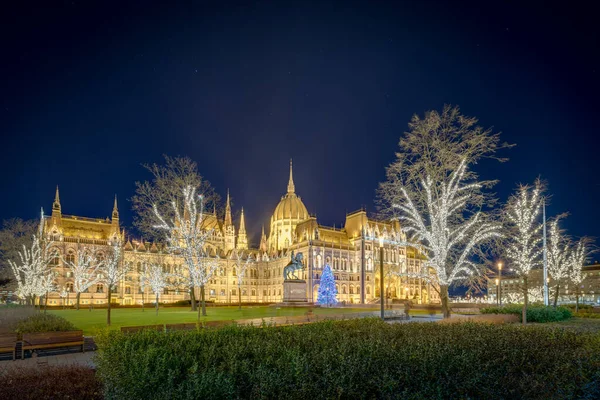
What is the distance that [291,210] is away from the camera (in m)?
134

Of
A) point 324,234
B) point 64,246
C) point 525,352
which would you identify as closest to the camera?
point 525,352

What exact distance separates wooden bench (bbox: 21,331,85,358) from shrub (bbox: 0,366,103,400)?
400 centimetres

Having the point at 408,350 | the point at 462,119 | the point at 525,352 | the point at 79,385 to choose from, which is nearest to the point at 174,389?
the point at 408,350

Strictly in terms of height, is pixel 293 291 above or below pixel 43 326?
below

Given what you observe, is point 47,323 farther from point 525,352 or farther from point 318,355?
point 525,352

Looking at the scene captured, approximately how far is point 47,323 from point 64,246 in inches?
3537

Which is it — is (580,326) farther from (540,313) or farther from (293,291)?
(293,291)

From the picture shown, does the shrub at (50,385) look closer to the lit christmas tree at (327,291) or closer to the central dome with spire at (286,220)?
the lit christmas tree at (327,291)

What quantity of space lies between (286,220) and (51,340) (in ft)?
384

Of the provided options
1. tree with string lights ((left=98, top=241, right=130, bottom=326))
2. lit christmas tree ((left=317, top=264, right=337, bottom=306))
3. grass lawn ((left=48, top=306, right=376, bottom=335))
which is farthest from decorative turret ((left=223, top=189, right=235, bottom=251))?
grass lawn ((left=48, top=306, right=376, bottom=335))

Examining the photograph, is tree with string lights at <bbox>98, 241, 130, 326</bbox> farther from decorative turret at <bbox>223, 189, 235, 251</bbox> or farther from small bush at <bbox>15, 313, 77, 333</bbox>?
decorative turret at <bbox>223, 189, 235, 251</bbox>

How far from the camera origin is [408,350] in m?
7.76

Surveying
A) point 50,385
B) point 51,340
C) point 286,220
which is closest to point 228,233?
point 286,220

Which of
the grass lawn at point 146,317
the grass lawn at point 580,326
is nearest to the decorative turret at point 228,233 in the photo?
the grass lawn at point 146,317
